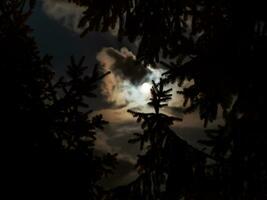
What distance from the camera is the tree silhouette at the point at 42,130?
9.35 m

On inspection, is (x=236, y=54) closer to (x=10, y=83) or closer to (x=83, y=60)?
(x=83, y=60)

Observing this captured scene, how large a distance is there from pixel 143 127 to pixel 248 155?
64.6 inches

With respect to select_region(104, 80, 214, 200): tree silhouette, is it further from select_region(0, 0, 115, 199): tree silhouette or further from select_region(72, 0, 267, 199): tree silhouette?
select_region(0, 0, 115, 199): tree silhouette

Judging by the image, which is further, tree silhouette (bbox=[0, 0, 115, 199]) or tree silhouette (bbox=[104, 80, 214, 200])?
tree silhouette (bbox=[0, 0, 115, 199])

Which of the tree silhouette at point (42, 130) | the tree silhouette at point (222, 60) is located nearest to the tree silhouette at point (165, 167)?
the tree silhouette at point (222, 60)

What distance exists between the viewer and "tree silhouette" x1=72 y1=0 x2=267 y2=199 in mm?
5266

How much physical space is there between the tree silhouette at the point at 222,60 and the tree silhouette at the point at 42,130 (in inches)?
146

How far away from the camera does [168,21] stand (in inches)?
249

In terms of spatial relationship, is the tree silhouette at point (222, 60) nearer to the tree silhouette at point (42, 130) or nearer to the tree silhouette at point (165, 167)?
the tree silhouette at point (165, 167)

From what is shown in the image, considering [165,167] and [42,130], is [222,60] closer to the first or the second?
[165,167]

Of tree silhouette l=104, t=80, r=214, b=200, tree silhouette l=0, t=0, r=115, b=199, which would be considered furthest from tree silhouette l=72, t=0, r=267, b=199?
tree silhouette l=0, t=0, r=115, b=199

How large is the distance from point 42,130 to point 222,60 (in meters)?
5.51

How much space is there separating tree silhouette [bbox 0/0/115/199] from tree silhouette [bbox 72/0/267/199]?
370cm

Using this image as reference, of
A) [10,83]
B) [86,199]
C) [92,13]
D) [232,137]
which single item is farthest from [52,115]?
[232,137]
